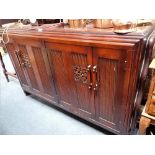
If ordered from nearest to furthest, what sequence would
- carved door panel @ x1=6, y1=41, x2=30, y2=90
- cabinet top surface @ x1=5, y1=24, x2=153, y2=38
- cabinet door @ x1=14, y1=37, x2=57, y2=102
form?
cabinet top surface @ x1=5, y1=24, x2=153, y2=38, cabinet door @ x1=14, y1=37, x2=57, y2=102, carved door panel @ x1=6, y1=41, x2=30, y2=90

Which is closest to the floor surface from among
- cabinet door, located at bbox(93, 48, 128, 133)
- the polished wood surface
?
the polished wood surface

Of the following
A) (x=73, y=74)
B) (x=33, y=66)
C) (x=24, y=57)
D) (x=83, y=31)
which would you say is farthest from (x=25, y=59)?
(x=83, y=31)

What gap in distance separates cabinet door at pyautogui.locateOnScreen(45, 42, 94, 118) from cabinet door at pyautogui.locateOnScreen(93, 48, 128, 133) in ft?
0.21

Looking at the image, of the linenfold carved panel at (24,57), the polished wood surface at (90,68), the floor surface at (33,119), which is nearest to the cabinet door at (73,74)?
the polished wood surface at (90,68)

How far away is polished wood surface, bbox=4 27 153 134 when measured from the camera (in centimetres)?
86

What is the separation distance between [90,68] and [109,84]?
0.18 metres

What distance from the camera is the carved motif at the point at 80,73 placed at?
1.11 meters

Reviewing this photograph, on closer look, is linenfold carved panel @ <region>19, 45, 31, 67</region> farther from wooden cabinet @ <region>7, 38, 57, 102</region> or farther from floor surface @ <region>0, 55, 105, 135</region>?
floor surface @ <region>0, 55, 105, 135</region>

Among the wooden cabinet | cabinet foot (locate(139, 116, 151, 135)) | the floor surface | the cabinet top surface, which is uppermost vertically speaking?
the cabinet top surface

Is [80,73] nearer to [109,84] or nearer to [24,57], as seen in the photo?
[109,84]

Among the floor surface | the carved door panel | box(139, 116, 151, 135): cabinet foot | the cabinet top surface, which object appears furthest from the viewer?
the carved door panel

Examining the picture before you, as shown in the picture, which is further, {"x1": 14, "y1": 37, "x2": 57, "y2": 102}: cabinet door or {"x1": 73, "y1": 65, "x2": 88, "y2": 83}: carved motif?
{"x1": 14, "y1": 37, "x2": 57, "y2": 102}: cabinet door

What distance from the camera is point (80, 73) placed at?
1143 millimetres
